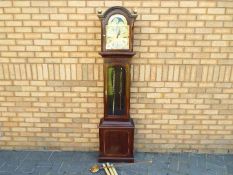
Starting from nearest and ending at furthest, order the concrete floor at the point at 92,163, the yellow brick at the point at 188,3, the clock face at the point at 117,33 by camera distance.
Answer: the clock face at the point at 117,33 < the yellow brick at the point at 188,3 < the concrete floor at the point at 92,163

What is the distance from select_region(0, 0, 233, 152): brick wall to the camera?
4195 millimetres

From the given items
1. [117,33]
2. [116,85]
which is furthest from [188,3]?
[116,85]

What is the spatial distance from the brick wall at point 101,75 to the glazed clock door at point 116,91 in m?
0.31

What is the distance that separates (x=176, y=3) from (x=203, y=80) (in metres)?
1.23

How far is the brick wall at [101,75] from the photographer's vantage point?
4195 mm

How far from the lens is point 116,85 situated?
13.8 ft

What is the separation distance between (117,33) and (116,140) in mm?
1603

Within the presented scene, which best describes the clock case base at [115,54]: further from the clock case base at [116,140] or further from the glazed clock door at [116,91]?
the clock case base at [116,140]

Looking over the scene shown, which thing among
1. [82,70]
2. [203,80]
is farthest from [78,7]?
[203,80]

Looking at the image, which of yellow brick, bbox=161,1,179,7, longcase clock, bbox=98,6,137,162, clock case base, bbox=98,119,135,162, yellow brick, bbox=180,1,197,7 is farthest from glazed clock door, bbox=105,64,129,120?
yellow brick, bbox=180,1,197,7

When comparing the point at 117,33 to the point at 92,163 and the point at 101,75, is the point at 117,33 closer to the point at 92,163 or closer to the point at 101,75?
the point at 101,75

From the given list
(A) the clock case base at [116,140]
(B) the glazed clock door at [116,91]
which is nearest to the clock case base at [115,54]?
(B) the glazed clock door at [116,91]

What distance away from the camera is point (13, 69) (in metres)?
4.46

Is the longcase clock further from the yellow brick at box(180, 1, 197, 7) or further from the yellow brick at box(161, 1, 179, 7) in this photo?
the yellow brick at box(180, 1, 197, 7)
